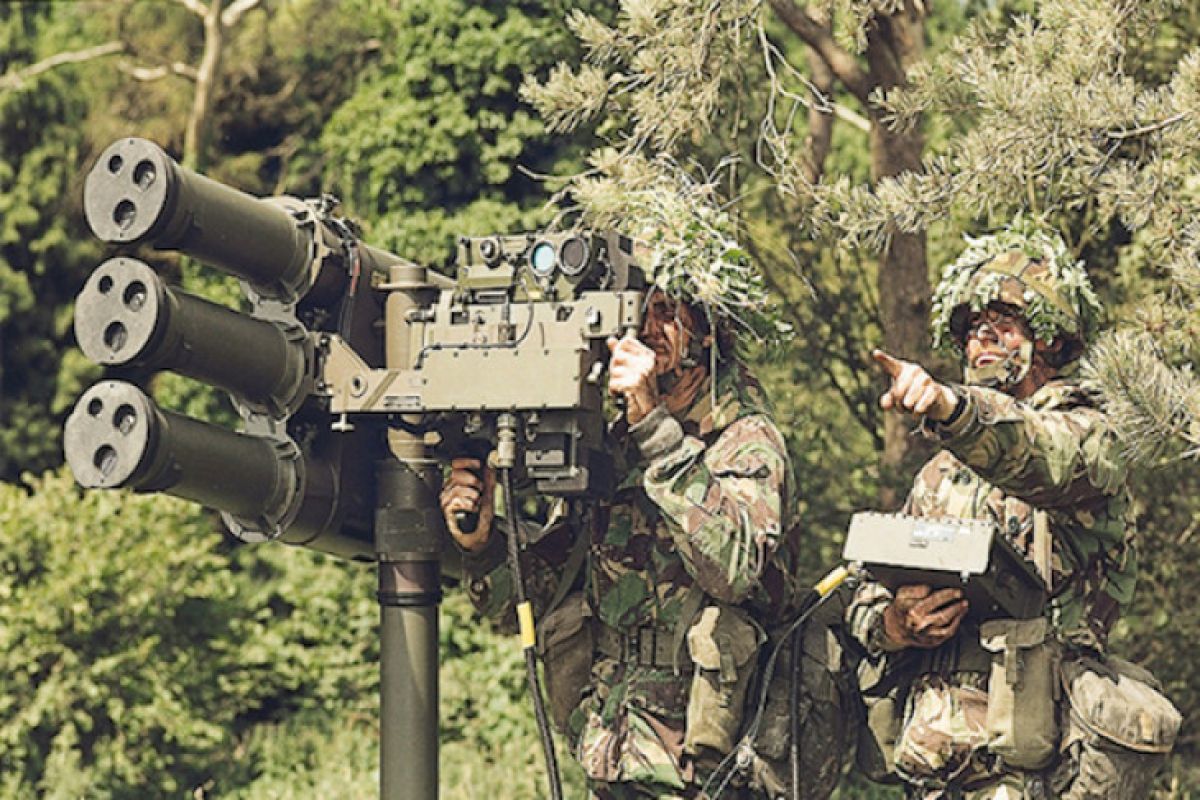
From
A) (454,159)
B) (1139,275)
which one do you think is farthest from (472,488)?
(454,159)

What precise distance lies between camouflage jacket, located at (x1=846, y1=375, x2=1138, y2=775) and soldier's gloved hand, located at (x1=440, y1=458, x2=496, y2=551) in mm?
1158

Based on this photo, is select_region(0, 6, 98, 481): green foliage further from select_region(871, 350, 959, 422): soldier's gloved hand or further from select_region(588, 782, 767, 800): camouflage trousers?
select_region(871, 350, 959, 422): soldier's gloved hand

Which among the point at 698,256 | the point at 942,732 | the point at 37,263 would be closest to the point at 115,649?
the point at 698,256

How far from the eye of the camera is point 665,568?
6484mm

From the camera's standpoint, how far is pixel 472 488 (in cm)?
661

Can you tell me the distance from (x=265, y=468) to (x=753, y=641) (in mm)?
1535

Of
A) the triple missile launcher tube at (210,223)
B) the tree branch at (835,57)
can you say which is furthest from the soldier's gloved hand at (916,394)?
the tree branch at (835,57)

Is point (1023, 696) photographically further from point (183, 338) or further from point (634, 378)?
point (183, 338)

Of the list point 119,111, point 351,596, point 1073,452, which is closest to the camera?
point 1073,452

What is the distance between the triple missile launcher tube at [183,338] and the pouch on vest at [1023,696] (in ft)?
7.26

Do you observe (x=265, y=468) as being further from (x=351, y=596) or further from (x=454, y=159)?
(x=351, y=596)

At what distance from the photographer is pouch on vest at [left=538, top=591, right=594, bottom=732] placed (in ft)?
22.0

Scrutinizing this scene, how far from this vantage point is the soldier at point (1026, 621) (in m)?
5.98

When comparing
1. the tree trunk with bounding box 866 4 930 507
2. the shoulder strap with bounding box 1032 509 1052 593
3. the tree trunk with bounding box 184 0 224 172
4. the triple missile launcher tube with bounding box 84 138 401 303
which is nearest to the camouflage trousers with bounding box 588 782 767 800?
the shoulder strap with bounding box 1032 509 1052 593
